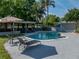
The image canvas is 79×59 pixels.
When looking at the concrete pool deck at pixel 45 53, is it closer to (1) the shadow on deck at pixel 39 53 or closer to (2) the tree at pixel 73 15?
(1) the shadow on deck at pixel 39 53

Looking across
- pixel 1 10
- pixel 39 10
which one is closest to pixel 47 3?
pixel 39 10

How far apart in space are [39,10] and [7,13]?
15.2 m

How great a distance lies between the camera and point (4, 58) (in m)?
10.4

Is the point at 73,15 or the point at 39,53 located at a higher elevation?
the point at 73,15

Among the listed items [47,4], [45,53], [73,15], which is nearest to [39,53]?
[45,53]

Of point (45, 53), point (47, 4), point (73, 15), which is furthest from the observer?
point (73, 15)

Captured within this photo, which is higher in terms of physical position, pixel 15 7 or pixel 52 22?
pixel 15 7

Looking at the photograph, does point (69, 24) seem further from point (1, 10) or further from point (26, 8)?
point (1, 10)

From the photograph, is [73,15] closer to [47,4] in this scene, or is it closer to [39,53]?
[47,4]

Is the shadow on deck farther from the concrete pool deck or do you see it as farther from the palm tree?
the palm tree

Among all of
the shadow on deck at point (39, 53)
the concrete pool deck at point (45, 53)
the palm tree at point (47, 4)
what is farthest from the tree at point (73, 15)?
the shadow on deck at point (39, 53)

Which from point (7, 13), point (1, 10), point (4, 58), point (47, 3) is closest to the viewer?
point (4, 58)

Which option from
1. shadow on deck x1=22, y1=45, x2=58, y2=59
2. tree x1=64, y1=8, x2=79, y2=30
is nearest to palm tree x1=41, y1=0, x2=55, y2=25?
tree x1=64, y1=8, x2=79, y2=30

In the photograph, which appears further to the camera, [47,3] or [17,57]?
[47,3]
